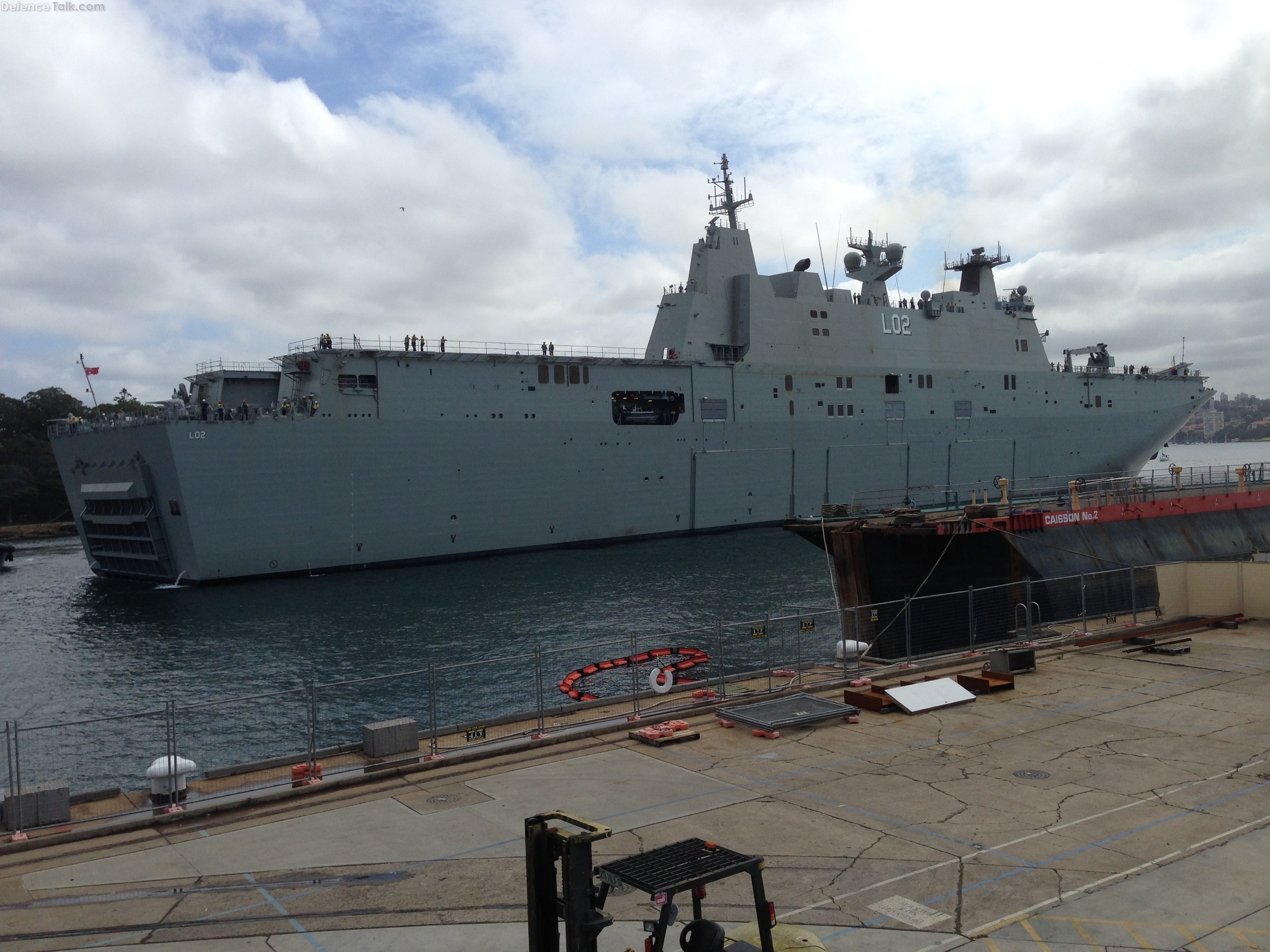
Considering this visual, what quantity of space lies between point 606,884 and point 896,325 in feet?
155

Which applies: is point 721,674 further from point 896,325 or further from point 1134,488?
point 896,325

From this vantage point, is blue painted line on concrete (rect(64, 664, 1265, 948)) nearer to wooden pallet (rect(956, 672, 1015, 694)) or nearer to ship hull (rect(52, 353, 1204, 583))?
wooden pallet (rect(956, 672, 1015, 694))

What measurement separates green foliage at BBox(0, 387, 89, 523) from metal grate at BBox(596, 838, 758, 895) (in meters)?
83.4

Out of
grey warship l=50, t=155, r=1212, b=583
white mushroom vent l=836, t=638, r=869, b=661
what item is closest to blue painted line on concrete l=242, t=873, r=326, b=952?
white mushroom vent l=836, t=638, r=869, b=661

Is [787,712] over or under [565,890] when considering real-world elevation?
Answer: under

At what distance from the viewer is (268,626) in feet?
86.8

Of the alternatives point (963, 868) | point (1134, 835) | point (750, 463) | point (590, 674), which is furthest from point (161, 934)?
point (750, 463)

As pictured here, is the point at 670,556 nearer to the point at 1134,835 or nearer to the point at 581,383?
the point at 581,383

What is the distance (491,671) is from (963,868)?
48.7 ft

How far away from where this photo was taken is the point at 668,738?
11.2m

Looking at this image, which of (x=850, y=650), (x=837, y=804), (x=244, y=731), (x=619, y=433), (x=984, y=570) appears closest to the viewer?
(x=837, y=804)

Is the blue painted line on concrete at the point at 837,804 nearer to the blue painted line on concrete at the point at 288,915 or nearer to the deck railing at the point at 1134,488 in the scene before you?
the blue painted line on concrete at the point at 288,915

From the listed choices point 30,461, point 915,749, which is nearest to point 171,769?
point 915,749

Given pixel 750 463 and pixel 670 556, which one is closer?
pixel 670 556
